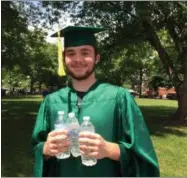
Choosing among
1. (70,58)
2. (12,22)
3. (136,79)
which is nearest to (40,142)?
(70,58)

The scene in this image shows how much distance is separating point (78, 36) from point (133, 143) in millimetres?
801

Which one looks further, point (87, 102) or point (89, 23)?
point (89, 23)

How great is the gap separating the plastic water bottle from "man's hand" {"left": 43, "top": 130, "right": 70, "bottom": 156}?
0.12ft

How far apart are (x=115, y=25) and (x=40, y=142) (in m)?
13.2

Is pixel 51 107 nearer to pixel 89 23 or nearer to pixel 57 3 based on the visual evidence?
pixel 89 23

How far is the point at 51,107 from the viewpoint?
255cm

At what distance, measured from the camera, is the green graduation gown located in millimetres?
2393

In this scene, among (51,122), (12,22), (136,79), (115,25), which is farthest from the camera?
(136,79)

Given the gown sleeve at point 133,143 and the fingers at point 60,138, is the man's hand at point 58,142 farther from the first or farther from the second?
the gown sleeve at point 133,143

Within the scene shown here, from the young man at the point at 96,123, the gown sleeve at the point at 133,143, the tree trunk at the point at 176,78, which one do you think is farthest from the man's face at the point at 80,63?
the tree trunk at the point at 176,78

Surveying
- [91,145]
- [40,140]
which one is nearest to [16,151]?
[40,140]

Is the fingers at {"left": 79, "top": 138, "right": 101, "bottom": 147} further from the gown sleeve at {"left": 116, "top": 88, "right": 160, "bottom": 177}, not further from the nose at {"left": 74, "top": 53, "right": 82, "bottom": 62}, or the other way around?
the nose at {"left": 74, "top": 53, "right": 82, "bottom": 62}

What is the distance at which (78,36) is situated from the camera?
269 centimetres

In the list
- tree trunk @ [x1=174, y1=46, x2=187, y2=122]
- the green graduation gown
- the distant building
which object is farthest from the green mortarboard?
the distant building
